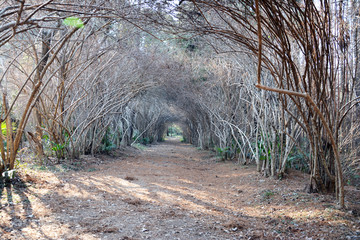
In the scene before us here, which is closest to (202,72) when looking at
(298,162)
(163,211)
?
(298,162)

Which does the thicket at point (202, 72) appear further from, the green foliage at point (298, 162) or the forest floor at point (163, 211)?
the forest floor at point (163, 211)

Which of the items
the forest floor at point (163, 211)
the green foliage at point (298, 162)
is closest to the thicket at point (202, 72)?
the green foliage at point (298, 162)

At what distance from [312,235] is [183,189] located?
3511mm

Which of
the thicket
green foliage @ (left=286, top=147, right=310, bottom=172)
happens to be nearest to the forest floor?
the thicket

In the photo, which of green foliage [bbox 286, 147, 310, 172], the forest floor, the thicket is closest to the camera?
the forest floor

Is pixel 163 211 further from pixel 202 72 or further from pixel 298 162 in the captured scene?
pixel 202 72

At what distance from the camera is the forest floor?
3.54m

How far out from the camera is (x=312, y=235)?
3.40 m

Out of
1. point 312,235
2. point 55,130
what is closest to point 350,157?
point 312,235

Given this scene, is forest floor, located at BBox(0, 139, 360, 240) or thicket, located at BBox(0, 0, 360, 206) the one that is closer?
forest floor, located at BBox(0, 139, 360, 240)

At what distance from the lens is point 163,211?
4586mm

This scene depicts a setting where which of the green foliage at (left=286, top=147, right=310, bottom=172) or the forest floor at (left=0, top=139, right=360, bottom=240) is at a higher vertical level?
the green foliage at (left=286, top=147, right=310, bottom=172)

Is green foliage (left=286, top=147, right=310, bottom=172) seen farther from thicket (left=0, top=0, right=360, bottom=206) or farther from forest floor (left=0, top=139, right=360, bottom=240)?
forest floor (left=0, top=139, right=360, bottom=240)

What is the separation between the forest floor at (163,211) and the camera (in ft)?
11.6
